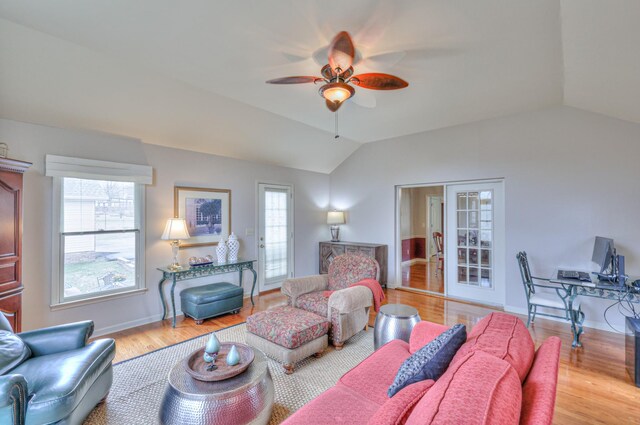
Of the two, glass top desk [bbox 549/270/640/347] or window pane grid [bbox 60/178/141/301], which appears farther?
window pane grid [bbox 60/178/141/301]

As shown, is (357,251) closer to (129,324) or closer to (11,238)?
(129,324)

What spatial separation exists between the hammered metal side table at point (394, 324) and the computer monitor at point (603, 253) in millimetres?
2214

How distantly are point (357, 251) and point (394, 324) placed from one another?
2.88 meters

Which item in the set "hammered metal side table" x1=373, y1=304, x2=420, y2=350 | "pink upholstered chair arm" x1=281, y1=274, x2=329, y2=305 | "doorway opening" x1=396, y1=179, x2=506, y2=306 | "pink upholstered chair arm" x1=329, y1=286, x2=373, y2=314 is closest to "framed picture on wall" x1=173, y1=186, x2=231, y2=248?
"pink upholstered chair arm" x1=281, y1=274, x2=329, y2=305

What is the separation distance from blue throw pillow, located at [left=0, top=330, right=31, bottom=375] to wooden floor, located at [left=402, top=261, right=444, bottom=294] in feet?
17.0

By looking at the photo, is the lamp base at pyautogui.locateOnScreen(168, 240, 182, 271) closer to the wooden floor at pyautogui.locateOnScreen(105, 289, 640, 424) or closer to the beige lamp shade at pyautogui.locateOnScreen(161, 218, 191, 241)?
the beige lamp shade at pyautogui.locateOnScreen(161, 218, 191, 241)

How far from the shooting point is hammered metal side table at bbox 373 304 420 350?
2.64 m

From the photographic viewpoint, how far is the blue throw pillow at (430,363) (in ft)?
4.22

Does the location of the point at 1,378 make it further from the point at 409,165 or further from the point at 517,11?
the point at 409,165

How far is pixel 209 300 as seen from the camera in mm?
3824

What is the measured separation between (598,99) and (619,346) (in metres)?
2.65

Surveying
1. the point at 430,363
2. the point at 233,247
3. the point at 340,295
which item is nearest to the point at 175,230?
the point at 233,247

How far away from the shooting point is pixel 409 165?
529 centimetres

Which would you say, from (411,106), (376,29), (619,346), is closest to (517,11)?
(376,29)
